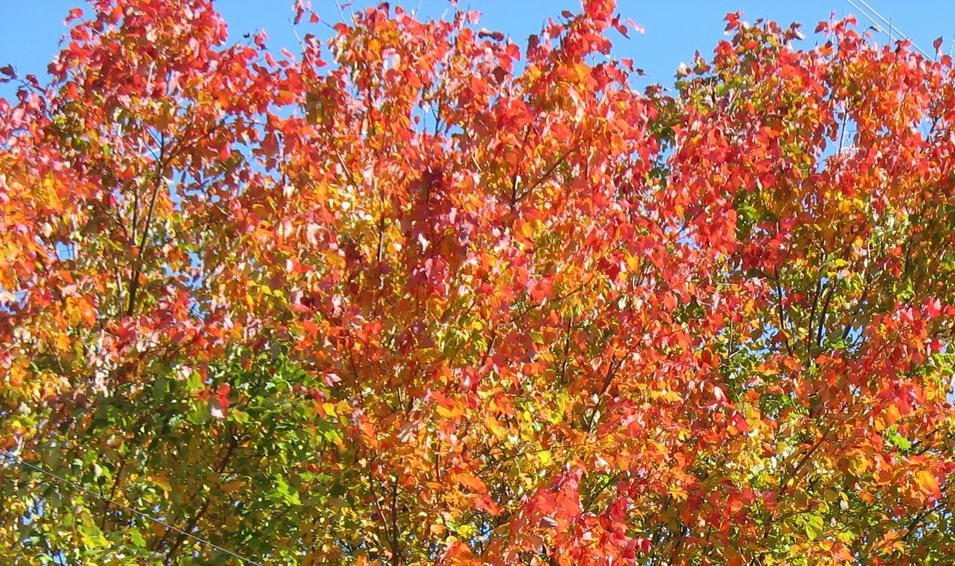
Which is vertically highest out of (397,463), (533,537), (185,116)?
(185,116)

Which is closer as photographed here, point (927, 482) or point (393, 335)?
point (393, 335)

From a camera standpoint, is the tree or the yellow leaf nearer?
the tree

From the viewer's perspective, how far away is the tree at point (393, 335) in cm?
538

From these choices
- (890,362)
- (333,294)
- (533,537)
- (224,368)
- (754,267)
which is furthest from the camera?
(754,267)

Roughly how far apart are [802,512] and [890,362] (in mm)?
1065

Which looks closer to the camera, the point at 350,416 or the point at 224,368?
the point at 350,416

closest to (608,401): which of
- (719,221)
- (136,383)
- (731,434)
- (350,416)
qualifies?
(731,434)

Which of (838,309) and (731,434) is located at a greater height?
(838,309)

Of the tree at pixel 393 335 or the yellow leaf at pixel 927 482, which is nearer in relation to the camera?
the tree at pixel 393 335

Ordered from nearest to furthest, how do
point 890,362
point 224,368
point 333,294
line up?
1. point 333,294
2. point 224,368
3. point 890,362

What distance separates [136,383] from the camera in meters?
5.72

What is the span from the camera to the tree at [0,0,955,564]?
538 centimetres

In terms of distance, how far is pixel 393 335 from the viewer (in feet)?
18.3

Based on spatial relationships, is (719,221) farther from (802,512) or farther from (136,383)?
(136,383)
